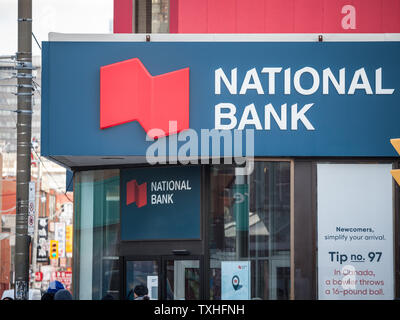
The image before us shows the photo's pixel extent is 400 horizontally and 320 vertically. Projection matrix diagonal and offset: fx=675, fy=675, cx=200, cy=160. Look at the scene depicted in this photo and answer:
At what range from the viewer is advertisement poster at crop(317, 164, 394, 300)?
40.8ft

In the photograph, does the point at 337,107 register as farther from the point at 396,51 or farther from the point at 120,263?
the point at 120,263

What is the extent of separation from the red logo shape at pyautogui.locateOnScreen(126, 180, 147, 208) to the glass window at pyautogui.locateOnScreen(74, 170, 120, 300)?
1.20 ft

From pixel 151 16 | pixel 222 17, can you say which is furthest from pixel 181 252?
pixel 151 16

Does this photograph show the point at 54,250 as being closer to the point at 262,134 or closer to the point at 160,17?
the point at 160,17

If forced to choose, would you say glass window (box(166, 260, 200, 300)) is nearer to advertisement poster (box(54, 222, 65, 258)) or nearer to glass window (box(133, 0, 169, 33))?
glass window (box(133, 0, 169, 33))

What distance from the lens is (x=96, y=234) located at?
1466 centimetres

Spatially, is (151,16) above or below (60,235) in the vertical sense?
above

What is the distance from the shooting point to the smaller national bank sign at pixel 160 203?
44.0 ft

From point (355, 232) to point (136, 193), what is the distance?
179 inches

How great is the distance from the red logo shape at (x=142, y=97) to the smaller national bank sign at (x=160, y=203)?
1283 millimetres

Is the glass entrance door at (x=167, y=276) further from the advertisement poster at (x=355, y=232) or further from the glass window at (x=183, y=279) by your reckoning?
the advertisement poster at (x=355, y=232)

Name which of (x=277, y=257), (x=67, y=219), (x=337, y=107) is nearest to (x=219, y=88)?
(x=337, y=107)

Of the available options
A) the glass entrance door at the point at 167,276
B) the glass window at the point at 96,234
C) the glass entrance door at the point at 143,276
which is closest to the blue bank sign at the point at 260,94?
the glass window at the point at 96,234
